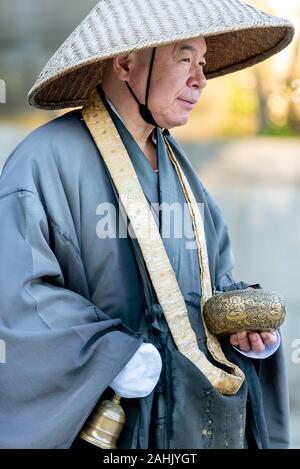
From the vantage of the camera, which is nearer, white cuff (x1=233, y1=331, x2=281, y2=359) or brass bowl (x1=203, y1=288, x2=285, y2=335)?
brass bowl (x1=203, y1=288, x2=285, y2=335)

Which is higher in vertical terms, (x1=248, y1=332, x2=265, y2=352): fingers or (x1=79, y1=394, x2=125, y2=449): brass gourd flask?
(x1=248, y1=332, x2=265, y2=352): fingers

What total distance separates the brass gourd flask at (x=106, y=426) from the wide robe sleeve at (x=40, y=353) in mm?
49

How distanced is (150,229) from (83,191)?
196 mm

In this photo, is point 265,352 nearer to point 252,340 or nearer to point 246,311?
point 252,340

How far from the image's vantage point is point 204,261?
2.59 metres

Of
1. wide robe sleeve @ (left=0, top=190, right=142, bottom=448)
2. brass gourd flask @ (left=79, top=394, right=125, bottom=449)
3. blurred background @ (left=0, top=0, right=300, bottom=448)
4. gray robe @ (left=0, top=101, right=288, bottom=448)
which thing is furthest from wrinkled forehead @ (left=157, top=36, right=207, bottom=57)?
blurred background @ (left=0, top=0, right=300, bottom=448)

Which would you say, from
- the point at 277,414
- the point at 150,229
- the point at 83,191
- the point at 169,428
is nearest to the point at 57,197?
the point at 83,191

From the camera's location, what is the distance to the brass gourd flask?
231cm

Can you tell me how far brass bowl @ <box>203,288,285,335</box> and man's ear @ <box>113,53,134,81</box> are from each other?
65 cm

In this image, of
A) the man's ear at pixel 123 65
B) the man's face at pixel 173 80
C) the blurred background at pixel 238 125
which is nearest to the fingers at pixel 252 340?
the man's face at pixel 173 80

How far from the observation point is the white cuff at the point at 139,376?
2.32 meters

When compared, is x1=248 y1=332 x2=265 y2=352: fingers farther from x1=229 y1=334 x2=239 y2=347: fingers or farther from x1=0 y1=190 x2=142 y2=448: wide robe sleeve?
x1=0 y1=190 x2=142 y2=448: wide robe sleeve

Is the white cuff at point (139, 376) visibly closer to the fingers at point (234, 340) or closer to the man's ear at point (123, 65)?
the fingers at point (234, 340)
